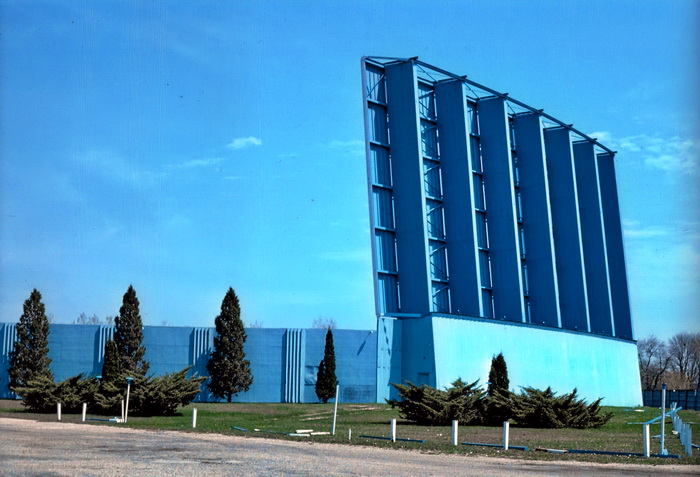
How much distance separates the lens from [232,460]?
15.3 m

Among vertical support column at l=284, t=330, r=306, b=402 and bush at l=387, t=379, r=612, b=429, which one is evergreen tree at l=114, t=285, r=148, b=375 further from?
bush at l=387, t=379, r=612, b=429

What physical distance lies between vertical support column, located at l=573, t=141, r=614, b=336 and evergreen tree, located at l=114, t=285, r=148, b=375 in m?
29.9

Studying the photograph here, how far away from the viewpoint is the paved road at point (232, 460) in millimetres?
13406

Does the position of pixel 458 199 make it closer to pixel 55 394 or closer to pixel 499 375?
pixel 499 375

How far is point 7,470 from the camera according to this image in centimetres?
1252

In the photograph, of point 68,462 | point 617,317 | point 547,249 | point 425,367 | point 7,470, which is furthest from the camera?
point 617,317

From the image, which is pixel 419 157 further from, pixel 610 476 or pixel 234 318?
pixel 610 476

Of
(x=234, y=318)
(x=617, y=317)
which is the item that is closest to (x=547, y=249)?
(x=617, y=317)

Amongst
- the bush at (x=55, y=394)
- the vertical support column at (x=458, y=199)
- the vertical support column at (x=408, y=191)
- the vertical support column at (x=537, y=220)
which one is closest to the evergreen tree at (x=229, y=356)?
the vertical support column at (x=408, y=191)

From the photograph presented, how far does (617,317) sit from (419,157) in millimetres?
24877

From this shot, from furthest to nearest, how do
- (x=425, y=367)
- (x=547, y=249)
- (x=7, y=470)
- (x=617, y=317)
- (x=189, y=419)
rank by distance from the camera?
(x=617, y=317) < (x=547, y=249) < (x=425, y=367) < (x=189, y=419) < (x=7, y=470)

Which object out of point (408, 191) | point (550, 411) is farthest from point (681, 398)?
point (550, 411)

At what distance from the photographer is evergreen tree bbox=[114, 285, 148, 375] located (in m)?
40.8

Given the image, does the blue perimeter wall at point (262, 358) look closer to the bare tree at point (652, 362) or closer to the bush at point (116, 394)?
the bush at point (116, 394)
